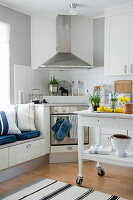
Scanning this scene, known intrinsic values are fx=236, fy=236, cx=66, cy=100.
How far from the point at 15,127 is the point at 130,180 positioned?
1.70 metres

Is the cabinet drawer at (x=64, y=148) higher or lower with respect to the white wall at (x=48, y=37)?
lower

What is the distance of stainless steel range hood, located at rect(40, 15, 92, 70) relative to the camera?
13.5 feet

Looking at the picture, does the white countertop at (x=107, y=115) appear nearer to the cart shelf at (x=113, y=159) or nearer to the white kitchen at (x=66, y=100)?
the white kitchen at (x=66, y=100)

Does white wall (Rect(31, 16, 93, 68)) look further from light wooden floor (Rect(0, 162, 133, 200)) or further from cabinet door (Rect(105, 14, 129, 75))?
light wooden floor (Rect(0, 162, 133, 200))

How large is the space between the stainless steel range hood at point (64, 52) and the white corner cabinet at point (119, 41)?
1.37 feet

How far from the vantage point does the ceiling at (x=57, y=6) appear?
3.68 metres

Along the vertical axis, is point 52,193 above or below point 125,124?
below

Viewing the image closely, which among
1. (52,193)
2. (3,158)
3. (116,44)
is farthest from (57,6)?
(52,193)

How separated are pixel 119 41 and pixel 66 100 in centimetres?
132

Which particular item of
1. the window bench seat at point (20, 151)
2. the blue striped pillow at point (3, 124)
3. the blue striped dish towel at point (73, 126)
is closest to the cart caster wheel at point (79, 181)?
the window bench seat at point (20, 151)

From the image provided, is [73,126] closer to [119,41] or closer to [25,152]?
[25,152]

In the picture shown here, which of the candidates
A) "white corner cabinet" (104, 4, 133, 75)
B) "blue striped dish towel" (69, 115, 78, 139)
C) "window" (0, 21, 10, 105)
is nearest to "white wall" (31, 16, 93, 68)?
"white corner cabinet" (104, 4, 133, 75)

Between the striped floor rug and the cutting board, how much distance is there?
6.42ft

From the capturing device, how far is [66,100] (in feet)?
13.2
